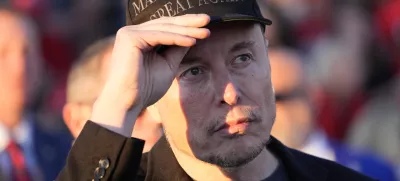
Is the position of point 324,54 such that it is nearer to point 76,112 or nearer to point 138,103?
point 76,112

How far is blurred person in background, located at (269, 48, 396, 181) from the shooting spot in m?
6.43

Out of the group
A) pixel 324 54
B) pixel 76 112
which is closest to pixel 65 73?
pixel 324 54

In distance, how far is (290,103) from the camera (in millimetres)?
6426

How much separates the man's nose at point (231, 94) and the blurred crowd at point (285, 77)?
1.33m

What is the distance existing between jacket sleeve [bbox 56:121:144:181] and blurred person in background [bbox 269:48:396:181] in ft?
8.20

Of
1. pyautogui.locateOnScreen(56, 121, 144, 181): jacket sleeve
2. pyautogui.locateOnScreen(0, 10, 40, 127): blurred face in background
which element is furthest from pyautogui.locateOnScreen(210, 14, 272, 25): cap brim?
pyautogui.locateOnScreen(0, 10, 40, 127): blurred face in background

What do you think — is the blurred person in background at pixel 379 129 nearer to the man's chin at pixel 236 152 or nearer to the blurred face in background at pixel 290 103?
the blurred face in background at pixel 290 103

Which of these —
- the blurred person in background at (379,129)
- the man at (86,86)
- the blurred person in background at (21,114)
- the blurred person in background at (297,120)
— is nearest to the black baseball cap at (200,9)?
the man at (86,86)

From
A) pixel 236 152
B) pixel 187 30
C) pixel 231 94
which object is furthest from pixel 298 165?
pixel 187 30

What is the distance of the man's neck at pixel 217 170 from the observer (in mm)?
4414

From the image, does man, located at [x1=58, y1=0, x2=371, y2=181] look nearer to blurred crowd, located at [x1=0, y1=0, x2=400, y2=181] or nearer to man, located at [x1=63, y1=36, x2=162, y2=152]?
blurred crowd, located at [x1=0, y1=0, x2=400, y2=181]

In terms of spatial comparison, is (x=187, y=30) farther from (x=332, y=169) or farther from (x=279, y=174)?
(x=332, y=169)

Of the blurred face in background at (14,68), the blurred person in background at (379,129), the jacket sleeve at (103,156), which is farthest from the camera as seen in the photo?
the blurred person in background at (379,129)

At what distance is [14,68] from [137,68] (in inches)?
123
